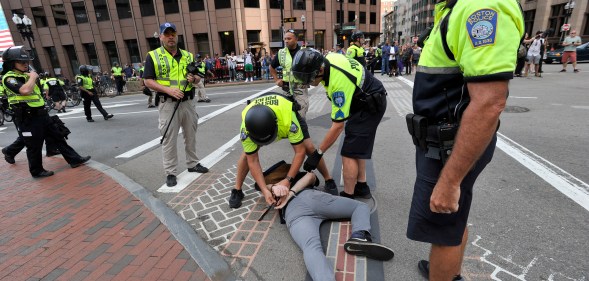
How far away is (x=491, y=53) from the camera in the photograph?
3.77 ft

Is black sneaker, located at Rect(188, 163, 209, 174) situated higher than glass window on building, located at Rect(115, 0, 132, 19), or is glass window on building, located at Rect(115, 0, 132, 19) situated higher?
glass window on building, located at Rect(115, 0, 132, 19)

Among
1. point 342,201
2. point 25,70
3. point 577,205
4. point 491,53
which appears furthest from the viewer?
point 25,70

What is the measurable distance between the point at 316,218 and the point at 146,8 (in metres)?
34.3

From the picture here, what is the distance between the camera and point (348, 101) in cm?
280

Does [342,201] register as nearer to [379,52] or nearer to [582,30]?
[379,52]

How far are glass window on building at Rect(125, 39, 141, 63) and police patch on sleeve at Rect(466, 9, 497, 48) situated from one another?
3558cm

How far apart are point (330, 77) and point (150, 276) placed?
2309 millimetres

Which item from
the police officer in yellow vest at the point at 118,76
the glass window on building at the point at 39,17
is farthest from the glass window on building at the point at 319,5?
the glass window on building at the point at 39,17

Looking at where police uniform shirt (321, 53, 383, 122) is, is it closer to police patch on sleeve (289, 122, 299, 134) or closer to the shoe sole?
police patch on sleeve (289, 122, 299, 134)

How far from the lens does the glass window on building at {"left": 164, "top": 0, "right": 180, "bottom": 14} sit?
30.1 m

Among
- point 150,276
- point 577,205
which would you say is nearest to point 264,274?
point 150,276

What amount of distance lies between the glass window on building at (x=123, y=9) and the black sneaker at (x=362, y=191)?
34.8 m

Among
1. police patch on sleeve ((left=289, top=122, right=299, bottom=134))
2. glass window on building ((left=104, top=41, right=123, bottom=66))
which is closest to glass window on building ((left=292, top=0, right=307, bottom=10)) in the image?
glass window on building ((left=104, top=41, right=123, bottom=66))

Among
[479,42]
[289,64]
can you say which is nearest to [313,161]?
[479,42]
